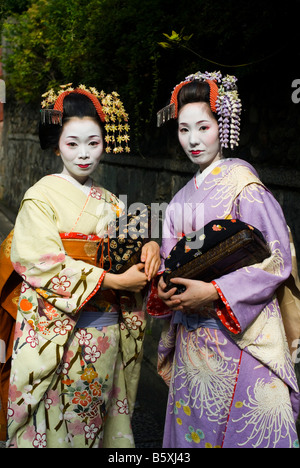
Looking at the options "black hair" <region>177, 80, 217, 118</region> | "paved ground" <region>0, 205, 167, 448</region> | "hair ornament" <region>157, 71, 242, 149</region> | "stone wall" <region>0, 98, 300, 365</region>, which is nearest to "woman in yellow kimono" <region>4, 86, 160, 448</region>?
"black hair" <region>177, 80, 217, 118</region>

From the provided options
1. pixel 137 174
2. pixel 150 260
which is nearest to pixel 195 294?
pixel 150 260

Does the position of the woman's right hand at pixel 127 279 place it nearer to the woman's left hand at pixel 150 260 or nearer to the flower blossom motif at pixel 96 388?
the woman's left hand at pixel 150 260

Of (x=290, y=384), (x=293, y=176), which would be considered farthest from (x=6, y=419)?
(x=293, y=176)

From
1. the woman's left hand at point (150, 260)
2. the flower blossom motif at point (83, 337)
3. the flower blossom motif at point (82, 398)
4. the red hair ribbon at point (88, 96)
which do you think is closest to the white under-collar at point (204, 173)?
the woman's left hand at point (150, 260)

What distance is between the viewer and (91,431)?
3.34 metres

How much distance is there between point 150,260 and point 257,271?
0.61 metres

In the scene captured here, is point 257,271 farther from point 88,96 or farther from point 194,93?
point 88,96

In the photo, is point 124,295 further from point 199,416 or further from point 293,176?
point 293,176

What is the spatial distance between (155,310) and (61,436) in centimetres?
81

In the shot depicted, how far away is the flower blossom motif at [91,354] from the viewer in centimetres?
Answer: 329

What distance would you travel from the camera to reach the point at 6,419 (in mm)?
3584

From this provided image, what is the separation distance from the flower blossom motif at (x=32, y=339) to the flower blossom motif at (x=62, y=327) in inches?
4.6

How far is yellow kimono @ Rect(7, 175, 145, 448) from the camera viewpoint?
10.4ft

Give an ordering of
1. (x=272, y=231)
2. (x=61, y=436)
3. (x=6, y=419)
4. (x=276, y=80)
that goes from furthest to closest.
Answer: (x=276, y=80), (x=6, y=419), (x=61, y=436), (x=272, y=231)
